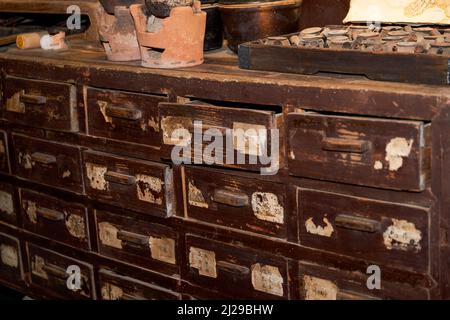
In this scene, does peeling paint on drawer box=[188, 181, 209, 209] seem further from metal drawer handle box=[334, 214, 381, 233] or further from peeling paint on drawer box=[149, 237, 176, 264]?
metal drawer handle box=[334, 214, 381, 233]

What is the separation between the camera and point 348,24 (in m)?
2.16

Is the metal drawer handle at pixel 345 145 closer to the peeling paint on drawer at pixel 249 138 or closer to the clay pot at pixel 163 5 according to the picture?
the peeling paint on drawer at pixel 249 138

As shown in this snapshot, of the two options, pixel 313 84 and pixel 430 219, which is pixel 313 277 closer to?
pixel 430 219

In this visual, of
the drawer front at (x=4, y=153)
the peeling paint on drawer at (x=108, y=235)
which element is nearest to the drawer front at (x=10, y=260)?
the drawer front at (x=4, y=153)

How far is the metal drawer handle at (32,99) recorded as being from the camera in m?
2.29

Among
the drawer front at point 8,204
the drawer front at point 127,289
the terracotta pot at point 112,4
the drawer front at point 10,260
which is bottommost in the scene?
the drawer front at point 10,260

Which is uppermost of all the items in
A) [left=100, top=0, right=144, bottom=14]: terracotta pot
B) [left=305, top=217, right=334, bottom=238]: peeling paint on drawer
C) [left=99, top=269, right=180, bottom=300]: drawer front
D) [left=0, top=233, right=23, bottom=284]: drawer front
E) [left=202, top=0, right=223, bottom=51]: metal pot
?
[left=100, top=0, right=144, bottom=14]: terracotta pot

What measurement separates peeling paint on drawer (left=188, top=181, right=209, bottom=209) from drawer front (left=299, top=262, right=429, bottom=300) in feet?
1.04

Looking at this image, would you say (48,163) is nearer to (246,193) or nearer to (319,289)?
(246,193)

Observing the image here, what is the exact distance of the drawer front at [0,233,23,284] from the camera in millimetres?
2619

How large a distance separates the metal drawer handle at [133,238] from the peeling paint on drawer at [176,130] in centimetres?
33

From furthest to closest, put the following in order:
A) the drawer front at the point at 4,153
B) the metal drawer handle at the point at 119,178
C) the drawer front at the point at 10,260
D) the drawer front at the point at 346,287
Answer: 1. the drawer front at the point at 10,260
2. the drawer front at the point at 4,153
3. the metal drawer handle at the point at 119,178
4. the drawer front at the point at 346,287

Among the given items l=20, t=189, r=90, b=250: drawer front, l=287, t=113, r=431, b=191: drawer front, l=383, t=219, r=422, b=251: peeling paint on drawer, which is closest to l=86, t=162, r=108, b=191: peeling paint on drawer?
l=20, t=189, r=90, b=250: drawer front
